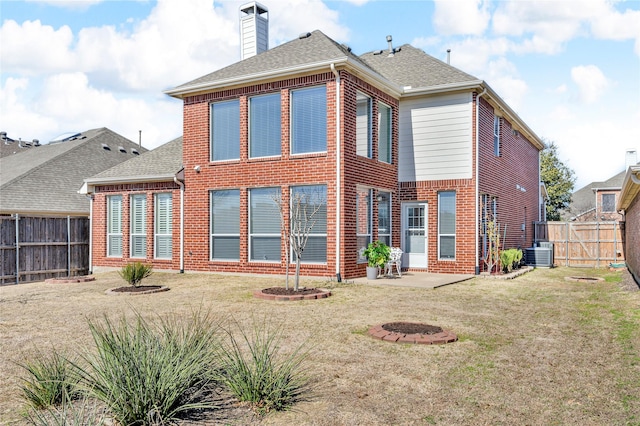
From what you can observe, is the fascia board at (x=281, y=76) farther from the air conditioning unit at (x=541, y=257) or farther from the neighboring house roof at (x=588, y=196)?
the neighboring house roof at (x=588, y=196)

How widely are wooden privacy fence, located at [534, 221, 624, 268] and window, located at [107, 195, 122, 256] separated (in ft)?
57.3

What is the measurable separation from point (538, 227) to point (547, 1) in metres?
12.2

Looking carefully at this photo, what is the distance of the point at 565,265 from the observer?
21312 mm

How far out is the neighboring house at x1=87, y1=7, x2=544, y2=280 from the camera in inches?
532

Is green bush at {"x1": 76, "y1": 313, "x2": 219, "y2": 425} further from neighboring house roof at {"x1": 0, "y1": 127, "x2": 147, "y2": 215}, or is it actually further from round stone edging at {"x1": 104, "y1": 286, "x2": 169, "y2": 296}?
neighboring house roof at {"x1": 0, "y1": 127, "x2": 147, "y2": 215}

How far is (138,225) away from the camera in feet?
56.6

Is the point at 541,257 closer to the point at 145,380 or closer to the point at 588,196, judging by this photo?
the point at 145,380

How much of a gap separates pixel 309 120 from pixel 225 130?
9.74 ft

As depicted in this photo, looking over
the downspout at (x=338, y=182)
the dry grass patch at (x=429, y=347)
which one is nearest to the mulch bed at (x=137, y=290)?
the dry grass patch at (x=429, y=347)

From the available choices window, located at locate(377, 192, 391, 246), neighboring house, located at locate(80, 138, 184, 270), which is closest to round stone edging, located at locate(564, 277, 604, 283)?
window, located at locate(377, 192, 391, 246)

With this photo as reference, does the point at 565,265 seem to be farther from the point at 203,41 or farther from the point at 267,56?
the point at 203,41

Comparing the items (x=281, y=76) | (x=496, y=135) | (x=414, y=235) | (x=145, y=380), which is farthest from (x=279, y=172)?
(x=145, y=380)

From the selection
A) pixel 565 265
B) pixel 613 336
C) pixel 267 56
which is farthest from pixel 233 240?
pixel 565 265

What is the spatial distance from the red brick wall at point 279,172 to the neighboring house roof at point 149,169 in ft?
3.40
